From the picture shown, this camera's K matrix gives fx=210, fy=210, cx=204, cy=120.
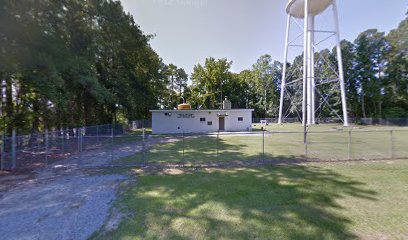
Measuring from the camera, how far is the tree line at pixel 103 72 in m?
10.6

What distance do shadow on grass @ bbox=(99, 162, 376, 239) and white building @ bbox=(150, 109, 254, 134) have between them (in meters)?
18.0

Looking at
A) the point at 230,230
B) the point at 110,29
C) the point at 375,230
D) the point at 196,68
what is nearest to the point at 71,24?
the point at 110,29

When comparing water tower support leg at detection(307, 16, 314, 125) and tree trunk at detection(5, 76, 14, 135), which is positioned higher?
water tower support leg at detection(307, 16, 314, 125)

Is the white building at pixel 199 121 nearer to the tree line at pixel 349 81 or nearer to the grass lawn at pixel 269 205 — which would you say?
the grass lawn at pixel 269 205

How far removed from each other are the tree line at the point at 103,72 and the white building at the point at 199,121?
13.5 ft

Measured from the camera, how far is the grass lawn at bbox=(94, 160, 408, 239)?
387 cm

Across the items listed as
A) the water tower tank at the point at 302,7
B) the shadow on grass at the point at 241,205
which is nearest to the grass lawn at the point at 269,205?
the shadow on grass at the point at 241,205

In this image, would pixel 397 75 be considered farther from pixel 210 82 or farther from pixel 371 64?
pixel 210 82

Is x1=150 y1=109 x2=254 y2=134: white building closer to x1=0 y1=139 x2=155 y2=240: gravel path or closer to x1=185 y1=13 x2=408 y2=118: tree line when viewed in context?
x1=0 y1=139 x2=155 y2=240: gravel path

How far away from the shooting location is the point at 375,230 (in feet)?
12.8

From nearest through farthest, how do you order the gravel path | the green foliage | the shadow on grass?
the shadow on grass, the gravel path, the green foliage

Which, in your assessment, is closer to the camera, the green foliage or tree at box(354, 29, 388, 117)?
the green foliage

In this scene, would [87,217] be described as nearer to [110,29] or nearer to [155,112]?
[110,29]

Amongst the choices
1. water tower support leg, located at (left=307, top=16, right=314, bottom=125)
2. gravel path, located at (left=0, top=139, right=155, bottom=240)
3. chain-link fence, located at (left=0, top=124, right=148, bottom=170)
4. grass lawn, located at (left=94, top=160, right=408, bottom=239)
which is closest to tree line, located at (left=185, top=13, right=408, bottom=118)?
water tower support leg, located at (left=307, top=16, right=314, bottom=125)
